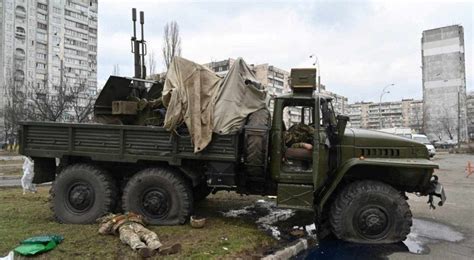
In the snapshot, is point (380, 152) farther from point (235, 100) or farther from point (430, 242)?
point (235, 100)

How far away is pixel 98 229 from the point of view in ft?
22.4

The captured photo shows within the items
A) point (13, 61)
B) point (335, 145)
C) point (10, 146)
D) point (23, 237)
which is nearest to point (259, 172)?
point (335, 145)

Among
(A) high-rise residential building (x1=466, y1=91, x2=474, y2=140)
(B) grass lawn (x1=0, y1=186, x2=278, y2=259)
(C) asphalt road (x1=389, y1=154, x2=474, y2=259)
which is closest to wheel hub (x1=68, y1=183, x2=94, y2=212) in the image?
(B) grass lawn (x1=0, y1=186, x2=278, y2=259)

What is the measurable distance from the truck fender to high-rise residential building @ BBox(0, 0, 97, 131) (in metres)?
63.1

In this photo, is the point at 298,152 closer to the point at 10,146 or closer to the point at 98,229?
the point at 98,229

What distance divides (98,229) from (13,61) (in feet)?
229

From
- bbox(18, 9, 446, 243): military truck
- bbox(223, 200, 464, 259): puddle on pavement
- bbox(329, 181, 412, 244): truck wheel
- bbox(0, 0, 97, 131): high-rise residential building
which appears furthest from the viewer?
bbox(0, 0, 97, 131): high-rise residential building

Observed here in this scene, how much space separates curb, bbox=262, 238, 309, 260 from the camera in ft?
19.2

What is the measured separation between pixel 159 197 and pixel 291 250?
2.63 metres

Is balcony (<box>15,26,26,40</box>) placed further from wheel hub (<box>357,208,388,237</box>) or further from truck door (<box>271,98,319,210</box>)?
wheel hub (<box>357,208,388,237</box>)

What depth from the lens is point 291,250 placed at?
6250mm

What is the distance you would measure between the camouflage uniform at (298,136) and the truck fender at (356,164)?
80 cm

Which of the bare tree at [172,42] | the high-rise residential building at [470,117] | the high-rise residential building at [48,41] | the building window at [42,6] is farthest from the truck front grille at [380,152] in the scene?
the building window at [42,6]

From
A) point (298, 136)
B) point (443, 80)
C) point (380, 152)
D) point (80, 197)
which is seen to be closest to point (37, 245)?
point (80, 197)
